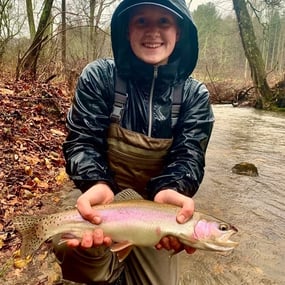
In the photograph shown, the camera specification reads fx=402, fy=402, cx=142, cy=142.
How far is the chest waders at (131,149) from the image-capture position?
2.31 m

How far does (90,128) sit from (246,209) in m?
2.61

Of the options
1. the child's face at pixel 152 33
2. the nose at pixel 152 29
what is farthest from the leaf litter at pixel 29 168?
the nose at pixel 152 29

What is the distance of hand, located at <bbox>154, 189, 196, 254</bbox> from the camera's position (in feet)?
5.78

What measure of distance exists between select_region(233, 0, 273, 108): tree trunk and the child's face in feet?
45.7

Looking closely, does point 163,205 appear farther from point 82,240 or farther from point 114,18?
point 114,18

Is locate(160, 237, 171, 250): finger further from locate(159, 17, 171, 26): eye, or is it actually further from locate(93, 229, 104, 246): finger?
locate(159, 17, 171, 26): eye

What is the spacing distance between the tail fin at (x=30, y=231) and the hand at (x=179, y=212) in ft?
1.83

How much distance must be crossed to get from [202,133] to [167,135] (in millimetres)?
211

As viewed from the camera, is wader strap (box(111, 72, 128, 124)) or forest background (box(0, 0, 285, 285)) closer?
wader strap (box(111, 72, 128, 124))

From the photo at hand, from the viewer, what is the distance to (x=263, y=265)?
10.2 ft

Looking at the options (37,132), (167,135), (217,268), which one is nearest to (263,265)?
(217,268)

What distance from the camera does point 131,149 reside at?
7.59 feet

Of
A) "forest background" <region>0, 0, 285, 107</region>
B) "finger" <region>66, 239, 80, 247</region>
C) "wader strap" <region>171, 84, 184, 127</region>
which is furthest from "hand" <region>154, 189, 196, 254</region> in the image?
"forest background" <region>0, 0, 285, 107</region>

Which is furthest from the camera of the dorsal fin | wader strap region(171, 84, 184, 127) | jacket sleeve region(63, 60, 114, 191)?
wader strap region(171, 84, 184, 127)
